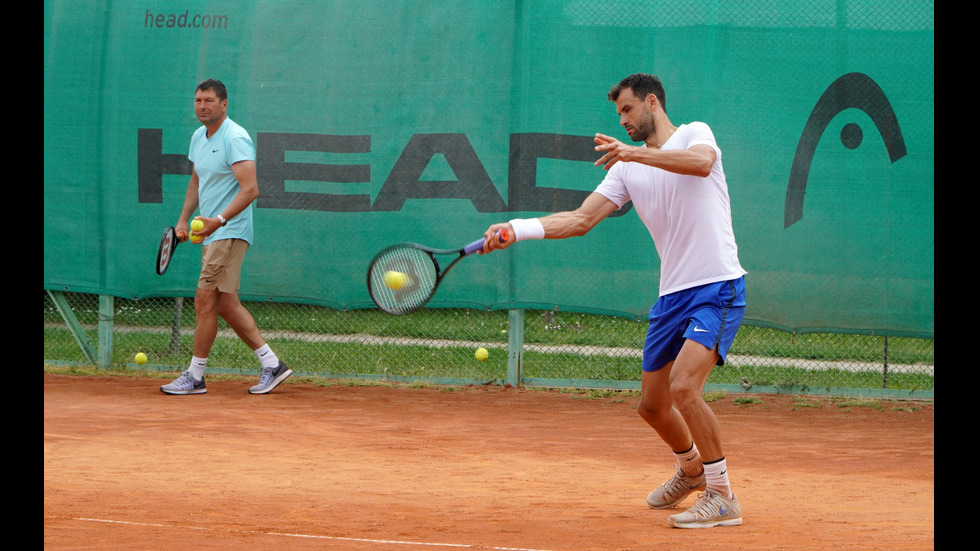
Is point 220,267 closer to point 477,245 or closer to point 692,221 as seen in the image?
point 477,245

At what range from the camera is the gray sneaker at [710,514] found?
3746 mm

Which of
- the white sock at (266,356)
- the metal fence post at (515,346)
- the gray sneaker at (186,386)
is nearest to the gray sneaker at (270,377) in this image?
the white sock at (266,356)

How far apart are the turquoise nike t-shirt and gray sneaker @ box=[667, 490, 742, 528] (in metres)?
3.91

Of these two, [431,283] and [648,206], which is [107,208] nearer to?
[431,283]

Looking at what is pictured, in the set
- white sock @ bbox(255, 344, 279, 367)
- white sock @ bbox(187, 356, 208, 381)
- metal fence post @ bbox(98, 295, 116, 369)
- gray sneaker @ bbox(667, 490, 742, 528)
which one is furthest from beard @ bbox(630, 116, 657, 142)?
metal fence post @ bbox(98, 295, 116, 369)

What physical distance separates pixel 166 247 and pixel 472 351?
9.05 feet

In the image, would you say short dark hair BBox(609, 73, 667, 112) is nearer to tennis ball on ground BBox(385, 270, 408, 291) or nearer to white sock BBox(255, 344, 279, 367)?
tennis ball on ground BBox(385, 270, 408, 291)

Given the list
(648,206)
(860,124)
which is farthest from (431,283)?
(860,124)

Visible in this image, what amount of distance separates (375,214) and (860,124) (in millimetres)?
3378

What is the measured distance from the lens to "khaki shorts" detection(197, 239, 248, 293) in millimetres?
6625

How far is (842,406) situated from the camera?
6.74 meters

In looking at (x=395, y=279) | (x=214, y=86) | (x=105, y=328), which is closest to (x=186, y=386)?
(x=105, y=328)

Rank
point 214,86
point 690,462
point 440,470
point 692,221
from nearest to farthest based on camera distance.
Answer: point 692,221, point 690,462, point 440,470, point 214,86

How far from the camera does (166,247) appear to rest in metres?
6.80
